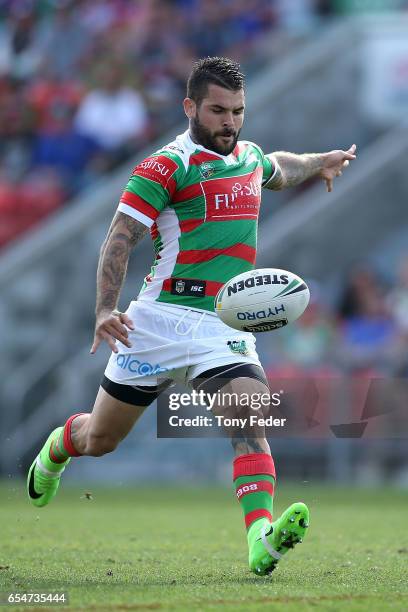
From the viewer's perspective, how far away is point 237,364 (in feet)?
22.0

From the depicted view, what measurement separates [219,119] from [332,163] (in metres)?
1.27

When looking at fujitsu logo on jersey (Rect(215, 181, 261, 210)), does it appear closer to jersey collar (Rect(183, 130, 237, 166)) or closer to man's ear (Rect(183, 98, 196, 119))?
jersey collar (Rect(183, 130, 237, 166))

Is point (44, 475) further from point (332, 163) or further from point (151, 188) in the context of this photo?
point (332, 163)

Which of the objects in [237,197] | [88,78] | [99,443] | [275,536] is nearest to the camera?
[275,536]

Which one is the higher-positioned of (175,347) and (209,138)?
(209,138)

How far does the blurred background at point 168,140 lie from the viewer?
571 inches

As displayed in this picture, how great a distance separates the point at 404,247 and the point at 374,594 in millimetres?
11531

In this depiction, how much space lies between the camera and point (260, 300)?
6.58 meters

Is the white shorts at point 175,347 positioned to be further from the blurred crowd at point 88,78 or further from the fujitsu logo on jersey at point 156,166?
the blurred crowd at point 88,78

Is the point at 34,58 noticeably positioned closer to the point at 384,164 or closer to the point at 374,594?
the point at 384,164

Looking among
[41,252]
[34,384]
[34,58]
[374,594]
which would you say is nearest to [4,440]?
[34,384]

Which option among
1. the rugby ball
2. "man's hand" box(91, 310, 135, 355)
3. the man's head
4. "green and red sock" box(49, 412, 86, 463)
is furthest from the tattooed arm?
"green and red sock" box(49, 412, 86, 463)

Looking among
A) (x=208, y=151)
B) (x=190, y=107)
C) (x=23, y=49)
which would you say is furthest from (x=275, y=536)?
(x=23, y=49)

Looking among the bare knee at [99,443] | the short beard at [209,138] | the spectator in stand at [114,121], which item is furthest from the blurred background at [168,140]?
the short beard at [209,138]
